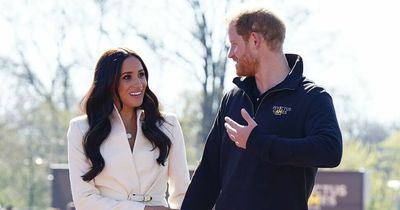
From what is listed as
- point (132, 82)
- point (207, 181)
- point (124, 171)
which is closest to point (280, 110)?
point (207, 181)

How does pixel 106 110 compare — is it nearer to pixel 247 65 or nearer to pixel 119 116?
pixel 119 116

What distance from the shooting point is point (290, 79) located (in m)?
5.30

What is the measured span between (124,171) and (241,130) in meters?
1.32

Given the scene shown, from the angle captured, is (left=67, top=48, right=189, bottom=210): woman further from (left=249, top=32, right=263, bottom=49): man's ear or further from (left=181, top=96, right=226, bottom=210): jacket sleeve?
(left=249, top=32, right=263, bottom=49): man's ear

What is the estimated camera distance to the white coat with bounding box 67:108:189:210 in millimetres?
6188

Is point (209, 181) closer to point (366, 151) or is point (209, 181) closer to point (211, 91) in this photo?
point (211, 91)

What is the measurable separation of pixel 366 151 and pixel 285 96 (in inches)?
1492

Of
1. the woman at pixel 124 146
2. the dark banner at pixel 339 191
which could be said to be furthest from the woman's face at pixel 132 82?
the dark banner at pixel 339 191

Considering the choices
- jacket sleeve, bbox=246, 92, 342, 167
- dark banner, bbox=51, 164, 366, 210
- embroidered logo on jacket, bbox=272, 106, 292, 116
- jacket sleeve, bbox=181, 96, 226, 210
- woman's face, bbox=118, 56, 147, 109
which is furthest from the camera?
dark banner, bbox=51, 164, 366, 210

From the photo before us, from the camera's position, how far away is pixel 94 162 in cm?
616

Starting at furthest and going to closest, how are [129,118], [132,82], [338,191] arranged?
[338,191]
[129,118]
[132,82]

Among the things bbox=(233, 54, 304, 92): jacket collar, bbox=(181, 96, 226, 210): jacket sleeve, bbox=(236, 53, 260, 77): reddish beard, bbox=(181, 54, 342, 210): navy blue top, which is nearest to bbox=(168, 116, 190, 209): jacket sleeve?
bbox=(181, 96, 226, 210): jacket sleeve

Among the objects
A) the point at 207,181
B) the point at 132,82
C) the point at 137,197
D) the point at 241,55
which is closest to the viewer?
the point at 241,55

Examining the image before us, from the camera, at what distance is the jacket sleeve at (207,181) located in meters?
5.64
